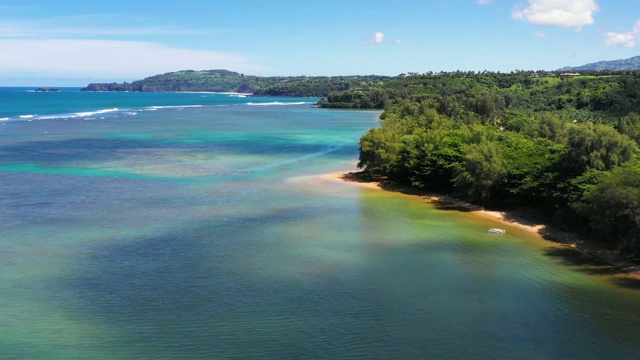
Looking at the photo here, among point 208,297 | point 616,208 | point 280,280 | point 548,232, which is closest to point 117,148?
point 280,280

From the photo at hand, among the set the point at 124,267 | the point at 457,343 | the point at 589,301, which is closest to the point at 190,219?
the point at 124,267

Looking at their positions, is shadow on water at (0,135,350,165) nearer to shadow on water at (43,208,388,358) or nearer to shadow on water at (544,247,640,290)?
shadow on water at (43,208,388,358)

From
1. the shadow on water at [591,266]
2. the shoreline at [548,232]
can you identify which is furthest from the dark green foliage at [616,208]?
the shadow on water at [591,266]

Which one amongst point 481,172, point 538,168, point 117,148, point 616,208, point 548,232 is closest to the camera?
point 616,208

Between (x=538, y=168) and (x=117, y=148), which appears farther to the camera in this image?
(x=117, y=148)

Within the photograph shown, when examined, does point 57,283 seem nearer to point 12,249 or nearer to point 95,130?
point 12,249

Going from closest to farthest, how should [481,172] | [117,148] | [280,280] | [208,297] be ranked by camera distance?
1. [208,297]
2. [280,280]
3. [481,172]
4. [117,148]

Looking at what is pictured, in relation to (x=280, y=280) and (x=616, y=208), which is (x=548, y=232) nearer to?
(x=616, y=208)
